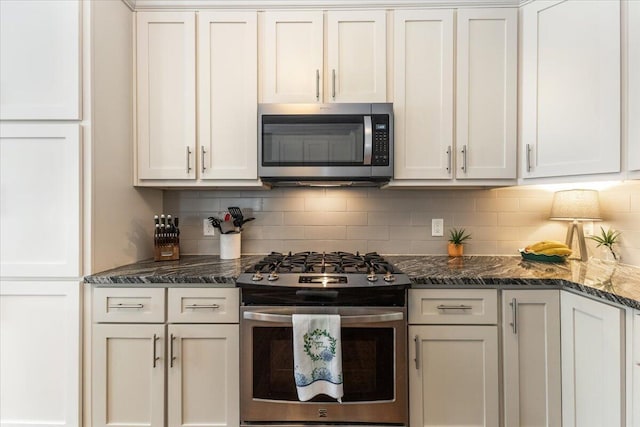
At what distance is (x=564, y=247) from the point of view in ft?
6.33

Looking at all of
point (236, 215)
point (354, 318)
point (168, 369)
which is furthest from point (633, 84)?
point (168, 369)

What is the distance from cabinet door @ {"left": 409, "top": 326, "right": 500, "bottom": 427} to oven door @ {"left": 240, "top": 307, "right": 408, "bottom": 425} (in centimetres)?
9

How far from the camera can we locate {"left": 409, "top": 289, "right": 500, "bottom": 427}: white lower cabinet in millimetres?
1550

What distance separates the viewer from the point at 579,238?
79.3 inches

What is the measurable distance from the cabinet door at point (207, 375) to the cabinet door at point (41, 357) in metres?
0.47

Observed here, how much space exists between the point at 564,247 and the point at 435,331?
102 centimetres

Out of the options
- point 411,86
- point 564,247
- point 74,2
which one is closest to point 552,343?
point 564,247

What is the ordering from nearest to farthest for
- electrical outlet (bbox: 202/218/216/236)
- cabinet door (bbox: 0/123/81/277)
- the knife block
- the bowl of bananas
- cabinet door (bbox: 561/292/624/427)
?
cabinet door (bbox: 561/292/624/427) < cabinet door (bbox: 0/123/81/277) < the bowl of bananas < the knife block < electrical outlet (bbox: 202/218/216/236)

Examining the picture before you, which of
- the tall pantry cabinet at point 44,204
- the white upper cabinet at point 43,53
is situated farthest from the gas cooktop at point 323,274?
the white upper cabinet at point 43,53

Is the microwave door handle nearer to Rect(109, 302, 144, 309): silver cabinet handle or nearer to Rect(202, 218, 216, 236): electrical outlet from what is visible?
Rect(202, 218, 216, 236): electrical outlet

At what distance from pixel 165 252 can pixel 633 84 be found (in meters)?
2.54

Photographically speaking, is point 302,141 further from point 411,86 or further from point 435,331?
point 435,331

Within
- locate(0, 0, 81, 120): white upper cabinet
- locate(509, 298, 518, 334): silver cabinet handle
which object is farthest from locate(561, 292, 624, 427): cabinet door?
locate(0, 0, 81, 120): white upper cabinet

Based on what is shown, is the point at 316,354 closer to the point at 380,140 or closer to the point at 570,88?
the point at 380,140
